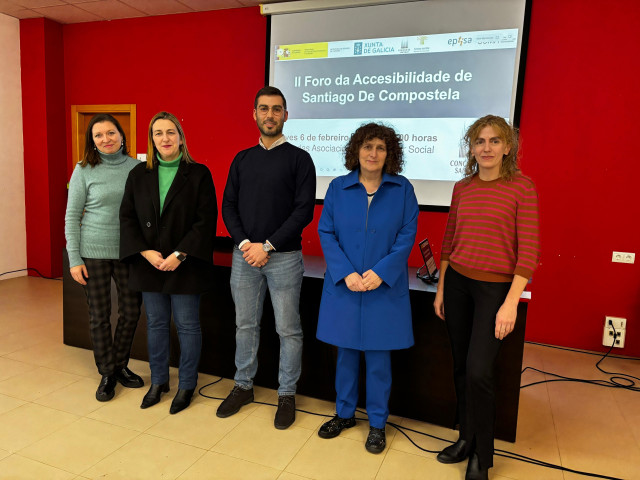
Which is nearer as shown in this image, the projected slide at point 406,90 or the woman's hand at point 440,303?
the woman's hand at point 440,303

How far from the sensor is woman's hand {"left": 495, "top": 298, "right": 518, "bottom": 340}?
1665mm

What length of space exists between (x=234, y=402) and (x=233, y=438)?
233 millimetres

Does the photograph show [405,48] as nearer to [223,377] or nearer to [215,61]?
[215,61]

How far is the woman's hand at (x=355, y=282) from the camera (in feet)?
6.28

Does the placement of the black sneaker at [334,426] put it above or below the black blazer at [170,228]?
below

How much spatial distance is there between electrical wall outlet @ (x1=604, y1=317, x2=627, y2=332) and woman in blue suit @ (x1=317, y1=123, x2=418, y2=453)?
88.5 inches

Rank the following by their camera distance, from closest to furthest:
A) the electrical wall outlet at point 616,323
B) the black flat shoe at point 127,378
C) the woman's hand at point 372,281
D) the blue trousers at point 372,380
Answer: the woman's hand at point 372,281
the blue trousers at point 372,380
the black flat shoe at point 127,378
the electrical wall outlet at point 616,323

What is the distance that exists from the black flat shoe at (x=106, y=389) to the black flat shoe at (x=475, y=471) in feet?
6.12

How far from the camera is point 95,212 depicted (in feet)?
7.80

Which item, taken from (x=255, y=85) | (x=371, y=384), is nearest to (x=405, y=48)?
(x=255, y=85)

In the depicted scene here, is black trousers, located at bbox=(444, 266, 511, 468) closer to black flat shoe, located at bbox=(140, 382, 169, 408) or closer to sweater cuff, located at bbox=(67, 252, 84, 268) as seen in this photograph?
black flat shoe, located at bbox=(140, 382, 169, 408)

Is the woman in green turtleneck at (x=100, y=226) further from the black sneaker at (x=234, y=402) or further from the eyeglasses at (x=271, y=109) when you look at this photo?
the eyeglasses at (x=271, y=109)

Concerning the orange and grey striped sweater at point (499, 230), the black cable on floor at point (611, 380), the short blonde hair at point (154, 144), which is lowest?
the black cable on floor at point (611, 380)

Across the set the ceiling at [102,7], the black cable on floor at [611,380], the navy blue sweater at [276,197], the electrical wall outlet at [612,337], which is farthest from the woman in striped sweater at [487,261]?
the ceiling at [102,7]
